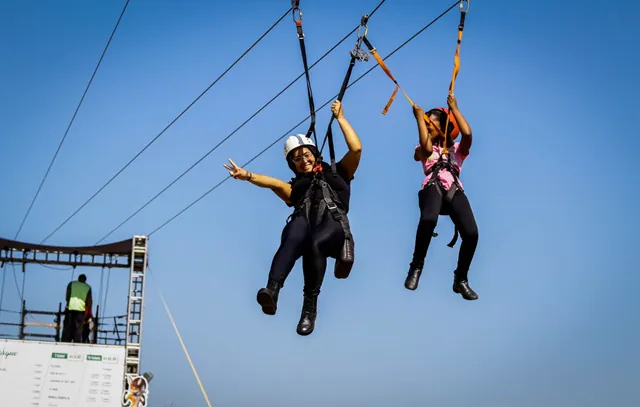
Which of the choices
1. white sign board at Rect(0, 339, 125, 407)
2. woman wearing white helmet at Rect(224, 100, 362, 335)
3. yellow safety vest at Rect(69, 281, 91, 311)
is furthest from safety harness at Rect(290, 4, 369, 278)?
white sign board at Rect(0, 339, 125, 407)

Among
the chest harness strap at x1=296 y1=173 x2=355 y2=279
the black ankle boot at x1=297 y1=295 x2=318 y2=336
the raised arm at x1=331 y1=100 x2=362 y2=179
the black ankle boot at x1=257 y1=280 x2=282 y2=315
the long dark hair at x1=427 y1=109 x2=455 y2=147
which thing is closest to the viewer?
the black ankle boot at x1=257 y1=280 x2=282 y2=315

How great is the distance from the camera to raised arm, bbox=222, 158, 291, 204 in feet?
26.0

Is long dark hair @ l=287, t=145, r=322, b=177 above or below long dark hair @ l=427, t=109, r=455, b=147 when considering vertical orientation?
below

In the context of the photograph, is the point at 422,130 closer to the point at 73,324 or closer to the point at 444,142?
the point at 444,142

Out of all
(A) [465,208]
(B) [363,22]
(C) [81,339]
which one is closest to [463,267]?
(A) [465,208]

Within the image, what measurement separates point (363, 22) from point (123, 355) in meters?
16.4

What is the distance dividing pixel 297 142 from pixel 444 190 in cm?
134

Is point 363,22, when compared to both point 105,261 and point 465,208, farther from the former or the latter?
point 105,261

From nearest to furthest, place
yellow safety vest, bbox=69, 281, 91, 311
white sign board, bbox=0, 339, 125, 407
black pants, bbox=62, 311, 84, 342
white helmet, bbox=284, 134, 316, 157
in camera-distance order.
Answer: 1. white helmet, bbox=284, 134, 316, 157
2. yellow safety vest, bbox=69, 281, 91, 311
3. black pants, bbox=62, 311, 84, 342
4. white sign board, bbox=0, 339, 125, 407

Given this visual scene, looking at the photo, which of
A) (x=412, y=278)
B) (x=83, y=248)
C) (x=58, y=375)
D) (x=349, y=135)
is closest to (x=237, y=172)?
(x=349, y=135)

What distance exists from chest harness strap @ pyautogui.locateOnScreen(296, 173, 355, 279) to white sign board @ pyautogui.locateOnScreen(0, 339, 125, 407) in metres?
15.5

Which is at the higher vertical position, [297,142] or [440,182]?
[297,142]

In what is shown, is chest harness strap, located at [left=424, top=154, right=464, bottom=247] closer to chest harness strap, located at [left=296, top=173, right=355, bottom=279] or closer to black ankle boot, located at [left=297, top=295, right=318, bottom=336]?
chest harness strap, located at [left=296, top=173, right=355, bottom=279]

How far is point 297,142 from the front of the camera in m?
8.06
